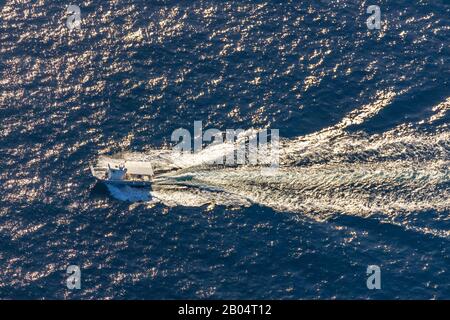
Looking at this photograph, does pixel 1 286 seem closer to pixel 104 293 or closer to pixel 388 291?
pixel 104 293
